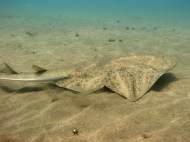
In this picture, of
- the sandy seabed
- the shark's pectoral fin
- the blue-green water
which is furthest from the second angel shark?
the blue-green water

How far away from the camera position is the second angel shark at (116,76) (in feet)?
17.4

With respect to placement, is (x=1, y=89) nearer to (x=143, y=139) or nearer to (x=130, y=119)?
(x=130, y=119)

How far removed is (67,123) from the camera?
4.48 meters

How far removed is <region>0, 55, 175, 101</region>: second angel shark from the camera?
5.31 metres

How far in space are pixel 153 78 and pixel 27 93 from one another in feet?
10.4

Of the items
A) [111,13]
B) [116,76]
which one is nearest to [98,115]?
[116,76]

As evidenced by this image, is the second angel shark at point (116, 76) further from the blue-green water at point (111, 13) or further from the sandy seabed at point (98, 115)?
the blue-green water at point (111, 13)

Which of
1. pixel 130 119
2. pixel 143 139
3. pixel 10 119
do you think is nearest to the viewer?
pixel 143 139

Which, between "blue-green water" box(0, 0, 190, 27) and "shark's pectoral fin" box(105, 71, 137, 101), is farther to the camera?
"blue-green water" box(0, 0, 190, 27)

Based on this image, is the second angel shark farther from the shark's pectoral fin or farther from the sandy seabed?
the sandy seabed

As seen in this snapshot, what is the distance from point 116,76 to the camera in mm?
5602

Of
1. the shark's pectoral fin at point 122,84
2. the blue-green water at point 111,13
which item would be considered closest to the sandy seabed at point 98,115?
the shark's pectoral fin at point 122,84

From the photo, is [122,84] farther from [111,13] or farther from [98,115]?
[111,13]

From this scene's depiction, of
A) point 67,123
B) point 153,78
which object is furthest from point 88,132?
point 153,78
